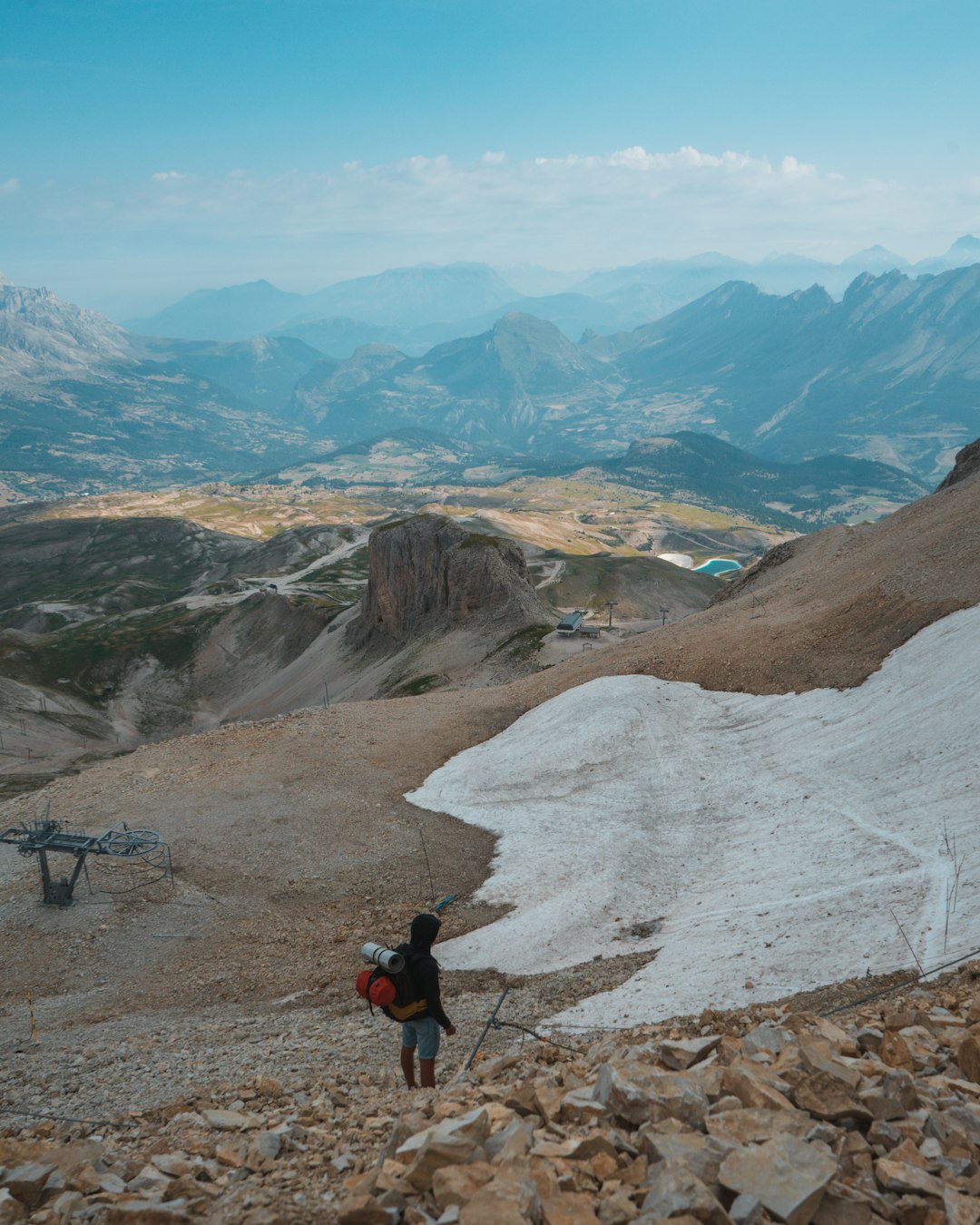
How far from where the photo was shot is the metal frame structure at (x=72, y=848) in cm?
2644

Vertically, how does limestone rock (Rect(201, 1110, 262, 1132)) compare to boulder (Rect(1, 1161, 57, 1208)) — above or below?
below

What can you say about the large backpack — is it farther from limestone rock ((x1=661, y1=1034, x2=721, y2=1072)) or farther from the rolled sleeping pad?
limestone rock ((x1=661, y1=1034, x2=721, y2=1072))

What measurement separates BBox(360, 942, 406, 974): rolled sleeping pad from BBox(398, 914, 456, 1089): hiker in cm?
30

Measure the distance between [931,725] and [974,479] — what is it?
3269 cm

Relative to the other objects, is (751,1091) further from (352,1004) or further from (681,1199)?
(352,1004)

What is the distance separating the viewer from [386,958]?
13.6 m

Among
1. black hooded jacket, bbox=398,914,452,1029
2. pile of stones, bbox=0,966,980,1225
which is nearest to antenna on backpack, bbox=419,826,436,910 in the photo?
black hooded jacket, bbox=398,914,452,1029

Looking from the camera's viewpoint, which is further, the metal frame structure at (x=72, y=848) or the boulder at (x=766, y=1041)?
the metal frame structure at (x=72, y=848)

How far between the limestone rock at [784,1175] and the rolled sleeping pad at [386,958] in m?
6.93

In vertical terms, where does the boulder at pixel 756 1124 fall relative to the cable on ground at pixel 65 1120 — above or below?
above

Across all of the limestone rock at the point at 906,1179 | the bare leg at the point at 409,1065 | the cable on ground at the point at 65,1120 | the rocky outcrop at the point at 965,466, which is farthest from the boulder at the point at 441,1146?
the rocky outcrop at the point at 965,466

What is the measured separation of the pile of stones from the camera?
743 centimetres

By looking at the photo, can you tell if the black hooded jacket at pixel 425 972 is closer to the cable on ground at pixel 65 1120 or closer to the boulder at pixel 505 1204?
the cable on ground at pixel 65 1120

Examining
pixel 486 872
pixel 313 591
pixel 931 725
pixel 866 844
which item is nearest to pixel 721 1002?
pixel 866 844
